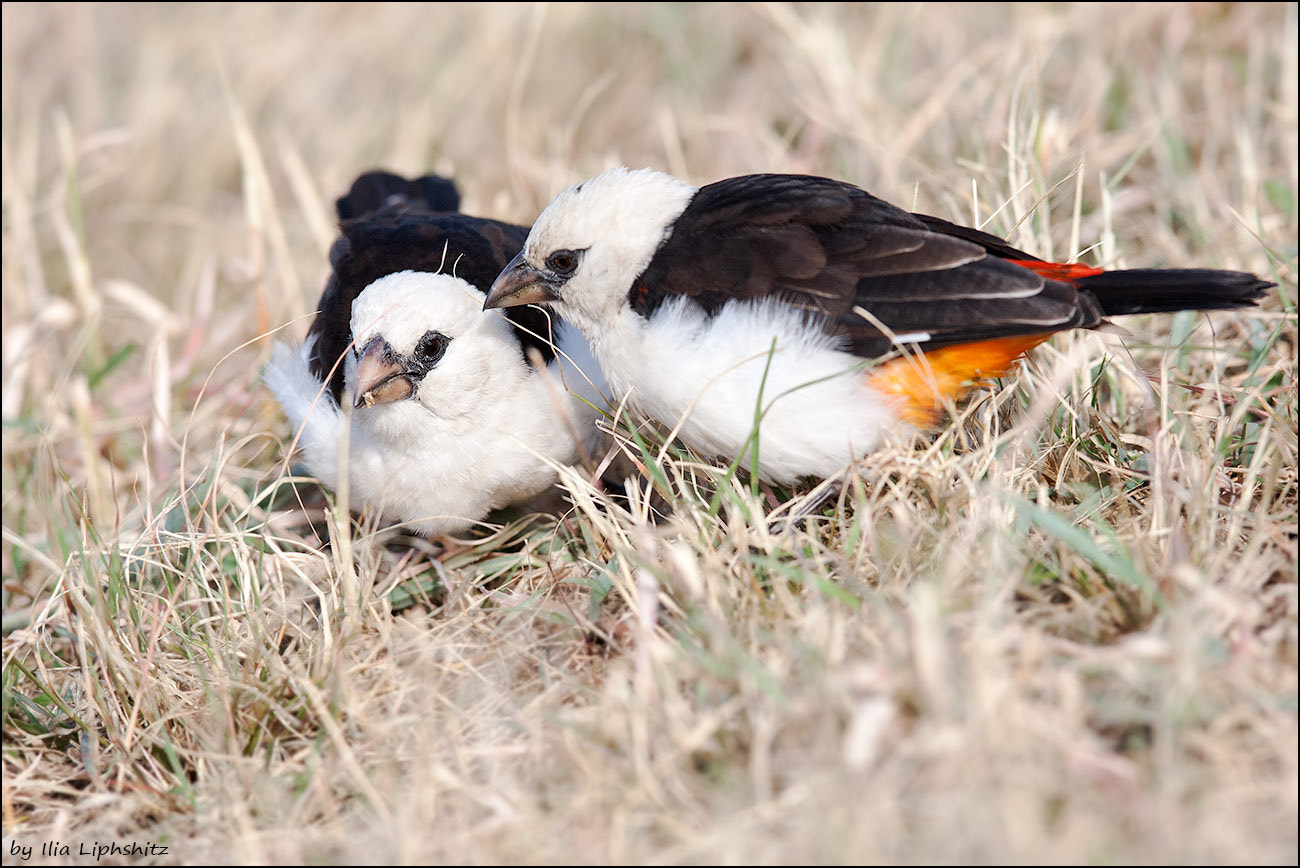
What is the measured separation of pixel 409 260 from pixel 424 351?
1.68ft

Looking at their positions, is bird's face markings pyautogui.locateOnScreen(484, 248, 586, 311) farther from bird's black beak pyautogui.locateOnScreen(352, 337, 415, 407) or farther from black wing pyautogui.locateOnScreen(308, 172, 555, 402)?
bird's black beak pyautogui.locateOnScreen(352, 337, 415, 407)

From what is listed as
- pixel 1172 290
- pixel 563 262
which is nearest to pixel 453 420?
pixel 563 262

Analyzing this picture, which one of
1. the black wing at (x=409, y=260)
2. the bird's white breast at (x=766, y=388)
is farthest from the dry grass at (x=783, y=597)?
the black wing at (x=409, y=260)

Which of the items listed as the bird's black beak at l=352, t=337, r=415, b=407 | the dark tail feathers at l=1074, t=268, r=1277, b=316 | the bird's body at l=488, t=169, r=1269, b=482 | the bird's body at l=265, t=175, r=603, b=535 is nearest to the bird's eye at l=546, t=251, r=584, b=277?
the bird's body at l=488, t=169, r=1269, b=482

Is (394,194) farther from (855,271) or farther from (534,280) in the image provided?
(855,271)

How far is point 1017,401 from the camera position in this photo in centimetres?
325

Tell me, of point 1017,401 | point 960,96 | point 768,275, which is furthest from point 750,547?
point 960,96

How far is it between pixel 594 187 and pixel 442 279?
569 millimetres

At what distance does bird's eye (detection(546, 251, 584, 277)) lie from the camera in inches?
123

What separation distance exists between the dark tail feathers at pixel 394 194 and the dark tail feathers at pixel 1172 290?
258 cm

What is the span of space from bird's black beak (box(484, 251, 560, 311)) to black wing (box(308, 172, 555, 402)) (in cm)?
14

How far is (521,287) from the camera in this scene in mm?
3205

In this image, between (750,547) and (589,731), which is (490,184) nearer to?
(750,547)

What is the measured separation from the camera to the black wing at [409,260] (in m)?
3.56
